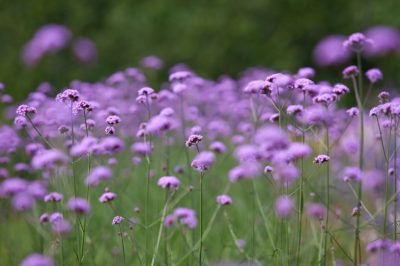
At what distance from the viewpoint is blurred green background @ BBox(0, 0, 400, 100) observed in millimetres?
13766

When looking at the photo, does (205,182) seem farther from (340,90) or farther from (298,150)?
(298,150)

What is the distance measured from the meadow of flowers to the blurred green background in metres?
7.40

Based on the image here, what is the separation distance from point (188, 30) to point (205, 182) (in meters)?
11.2

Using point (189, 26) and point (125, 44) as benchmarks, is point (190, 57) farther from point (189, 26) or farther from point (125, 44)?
point (125, 44)

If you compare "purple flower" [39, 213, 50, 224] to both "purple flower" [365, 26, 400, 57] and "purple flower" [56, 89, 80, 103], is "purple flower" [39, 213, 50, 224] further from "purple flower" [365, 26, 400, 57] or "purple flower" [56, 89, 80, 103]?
"purple flower" [365, 26, 400, 57]

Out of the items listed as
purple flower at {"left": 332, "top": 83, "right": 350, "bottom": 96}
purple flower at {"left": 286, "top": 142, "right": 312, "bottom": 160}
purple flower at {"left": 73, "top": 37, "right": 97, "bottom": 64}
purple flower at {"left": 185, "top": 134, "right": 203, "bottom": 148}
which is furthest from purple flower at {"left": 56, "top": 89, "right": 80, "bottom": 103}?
purple flower at {"left": 73, "top": 37, "right": 97, "bottom": 64}

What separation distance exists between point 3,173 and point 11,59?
392 inches

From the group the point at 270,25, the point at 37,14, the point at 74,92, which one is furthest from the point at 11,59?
the point at 74,92

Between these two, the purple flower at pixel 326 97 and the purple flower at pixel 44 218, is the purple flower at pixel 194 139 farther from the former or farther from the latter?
the purple flower at pixel 44 218

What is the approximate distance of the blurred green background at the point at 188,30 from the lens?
1377cm

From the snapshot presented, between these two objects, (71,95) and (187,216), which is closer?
(71,95)

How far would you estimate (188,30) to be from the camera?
1489 centimetres

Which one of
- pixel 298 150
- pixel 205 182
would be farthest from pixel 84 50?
pixel 298 150

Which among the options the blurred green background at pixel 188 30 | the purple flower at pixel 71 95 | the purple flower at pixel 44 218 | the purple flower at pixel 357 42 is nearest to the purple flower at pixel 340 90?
the purple flower at pixel 357 42
